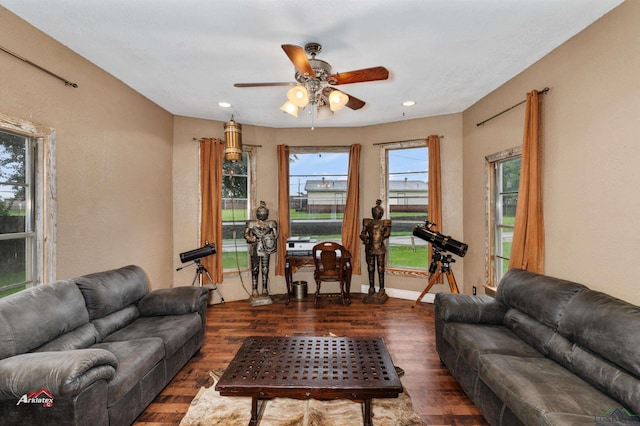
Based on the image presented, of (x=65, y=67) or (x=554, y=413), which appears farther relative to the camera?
(x=65, y=67)

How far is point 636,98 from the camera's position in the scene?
189 centimetres

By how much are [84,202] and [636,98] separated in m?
4.46

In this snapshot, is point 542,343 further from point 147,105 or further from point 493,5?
point 147,105

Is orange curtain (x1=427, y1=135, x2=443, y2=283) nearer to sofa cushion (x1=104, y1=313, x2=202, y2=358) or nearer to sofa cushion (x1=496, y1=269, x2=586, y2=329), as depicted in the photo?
sofa cushion (x1=496, y1=269, x2=586, y2=329)

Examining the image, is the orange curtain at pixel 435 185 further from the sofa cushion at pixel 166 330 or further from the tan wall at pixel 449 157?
the sofa cushion at pixel 166 330

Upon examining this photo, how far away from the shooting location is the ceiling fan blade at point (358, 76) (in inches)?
86.1

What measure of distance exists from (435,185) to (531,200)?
171 centimetres

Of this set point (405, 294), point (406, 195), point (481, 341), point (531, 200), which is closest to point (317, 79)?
point (531, 200)

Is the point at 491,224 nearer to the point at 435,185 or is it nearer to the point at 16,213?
the point at 435,185

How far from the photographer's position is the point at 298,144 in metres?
5.04

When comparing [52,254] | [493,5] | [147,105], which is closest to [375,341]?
[493,5]

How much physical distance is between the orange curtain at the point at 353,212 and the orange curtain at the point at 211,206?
80.2 inches

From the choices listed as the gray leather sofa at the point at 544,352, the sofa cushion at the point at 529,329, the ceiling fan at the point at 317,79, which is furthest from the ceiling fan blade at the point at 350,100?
the sofa cushion at the point at 529,329

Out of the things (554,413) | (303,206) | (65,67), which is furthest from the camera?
(303,206)
